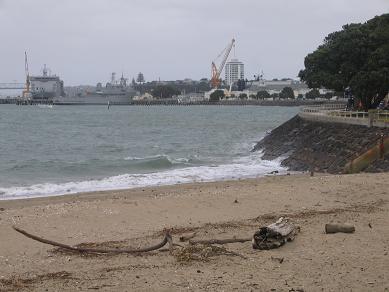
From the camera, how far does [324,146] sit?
94.6 ft

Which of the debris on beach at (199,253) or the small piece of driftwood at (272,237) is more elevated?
the small piece of driftwood at (272,237)

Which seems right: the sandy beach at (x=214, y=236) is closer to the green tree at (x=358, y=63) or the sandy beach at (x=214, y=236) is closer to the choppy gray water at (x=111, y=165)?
the choppy gray water at (x=111, y=165)

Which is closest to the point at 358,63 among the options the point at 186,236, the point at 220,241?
the point at 186,236

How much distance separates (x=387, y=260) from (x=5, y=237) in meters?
6.06

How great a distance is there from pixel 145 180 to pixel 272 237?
13.3 m

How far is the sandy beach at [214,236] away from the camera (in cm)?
704

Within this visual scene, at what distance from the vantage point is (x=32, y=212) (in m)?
12.5

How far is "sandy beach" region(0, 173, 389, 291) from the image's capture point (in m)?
7.04

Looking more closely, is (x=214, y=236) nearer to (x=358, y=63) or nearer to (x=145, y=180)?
(x=145, y=180)

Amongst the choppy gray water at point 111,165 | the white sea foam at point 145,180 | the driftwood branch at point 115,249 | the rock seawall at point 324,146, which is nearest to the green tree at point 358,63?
the rock seawall at point 324,146

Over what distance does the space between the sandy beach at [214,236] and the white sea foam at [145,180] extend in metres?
5.92

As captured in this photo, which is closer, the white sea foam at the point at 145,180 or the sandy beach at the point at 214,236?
the sandy beach at the point at 214,236

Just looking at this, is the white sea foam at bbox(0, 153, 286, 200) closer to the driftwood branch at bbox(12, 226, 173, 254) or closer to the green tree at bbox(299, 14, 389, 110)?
the driftwood branch at bbox(12, 226, 173, 254)

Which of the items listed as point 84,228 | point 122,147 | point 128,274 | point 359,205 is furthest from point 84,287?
point 122,147
